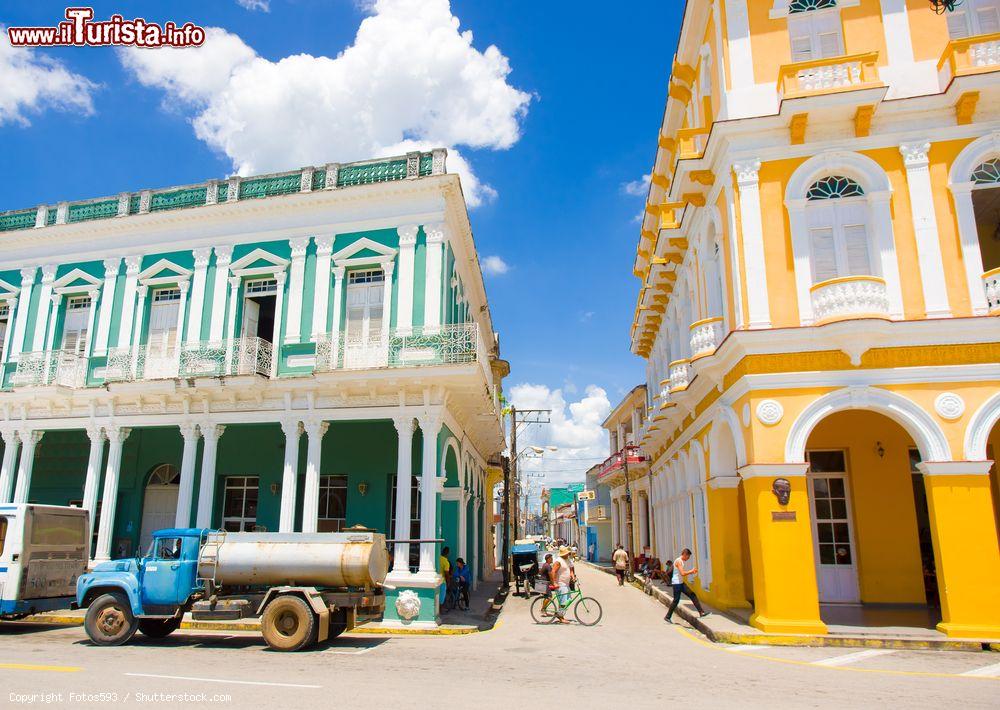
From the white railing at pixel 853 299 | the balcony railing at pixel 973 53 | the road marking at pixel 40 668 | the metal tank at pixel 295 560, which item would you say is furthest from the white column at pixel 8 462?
the balcony railing at pixel 973 53

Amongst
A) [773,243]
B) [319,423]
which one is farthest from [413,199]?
[773,243]

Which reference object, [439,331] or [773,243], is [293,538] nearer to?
[439,331]

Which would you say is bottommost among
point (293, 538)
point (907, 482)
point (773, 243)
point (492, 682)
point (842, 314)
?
point (492, 682)

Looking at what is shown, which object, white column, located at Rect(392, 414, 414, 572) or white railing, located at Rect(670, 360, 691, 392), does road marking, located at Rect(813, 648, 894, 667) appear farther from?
white column, located at Rect(392, 414, 414, 572)

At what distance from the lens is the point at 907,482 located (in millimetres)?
14859

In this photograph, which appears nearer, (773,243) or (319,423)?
(773,243)

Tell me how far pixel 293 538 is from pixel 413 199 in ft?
26.7

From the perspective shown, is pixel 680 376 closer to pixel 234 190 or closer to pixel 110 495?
pixel 234 190

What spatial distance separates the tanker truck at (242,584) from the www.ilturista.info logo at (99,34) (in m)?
8.72

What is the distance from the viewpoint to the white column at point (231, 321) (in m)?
16.1

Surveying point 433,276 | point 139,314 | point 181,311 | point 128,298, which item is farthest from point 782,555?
point 128,298

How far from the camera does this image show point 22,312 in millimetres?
18500

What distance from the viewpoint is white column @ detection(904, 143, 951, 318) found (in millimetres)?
11797

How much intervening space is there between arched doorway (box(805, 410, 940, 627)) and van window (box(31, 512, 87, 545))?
602 inches
